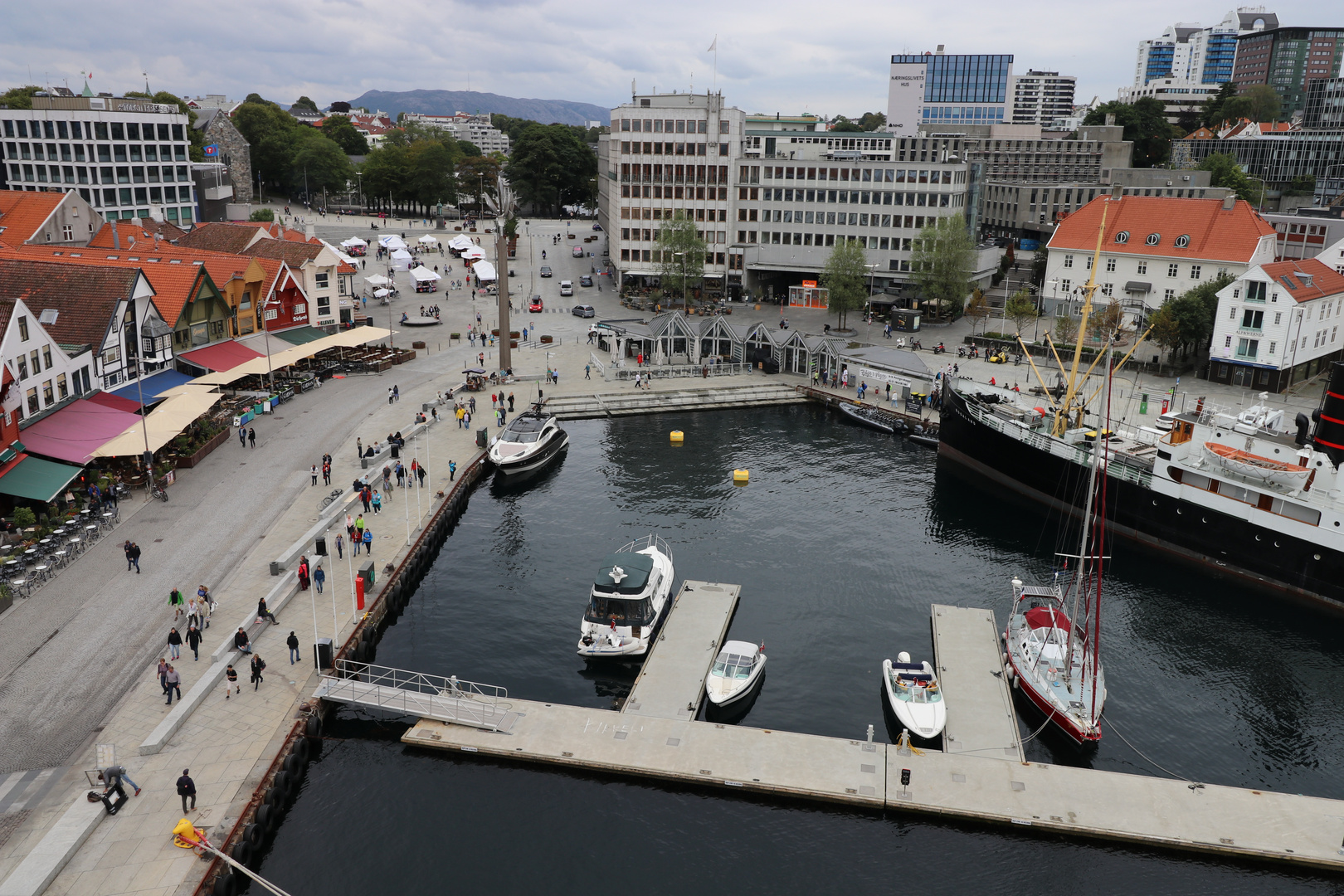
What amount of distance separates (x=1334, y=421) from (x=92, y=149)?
132 m

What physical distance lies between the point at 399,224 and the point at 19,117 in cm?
6498

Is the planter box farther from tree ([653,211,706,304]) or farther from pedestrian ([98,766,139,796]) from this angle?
tree ([653,211,706,304])

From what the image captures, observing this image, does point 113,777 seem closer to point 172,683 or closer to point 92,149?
point 172,683

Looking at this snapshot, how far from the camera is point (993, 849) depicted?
31344 millimetres

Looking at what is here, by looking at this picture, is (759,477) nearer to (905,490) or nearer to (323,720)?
(905,490)

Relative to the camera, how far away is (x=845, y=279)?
102 metres

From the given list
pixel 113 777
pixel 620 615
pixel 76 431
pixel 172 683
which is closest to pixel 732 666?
pixel 620 615

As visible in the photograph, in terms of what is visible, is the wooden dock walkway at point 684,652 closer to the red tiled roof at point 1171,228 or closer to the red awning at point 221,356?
the red awning at point 221,356

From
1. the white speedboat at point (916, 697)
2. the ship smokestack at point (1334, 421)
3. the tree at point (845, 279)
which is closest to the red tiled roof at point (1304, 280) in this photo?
the ship smokestack at point (1334, 421)

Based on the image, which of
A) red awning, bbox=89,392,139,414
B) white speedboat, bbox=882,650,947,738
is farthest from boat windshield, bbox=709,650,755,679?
red awning, bbox=89,392,139,414

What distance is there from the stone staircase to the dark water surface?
9.17 meters

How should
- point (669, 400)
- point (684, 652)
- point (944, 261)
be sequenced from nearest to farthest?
1. point (684, 652)
2. point (669, 400)
3. point (944, 261)

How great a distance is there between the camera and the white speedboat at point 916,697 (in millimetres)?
36219

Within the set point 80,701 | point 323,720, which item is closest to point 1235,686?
point 323,720
